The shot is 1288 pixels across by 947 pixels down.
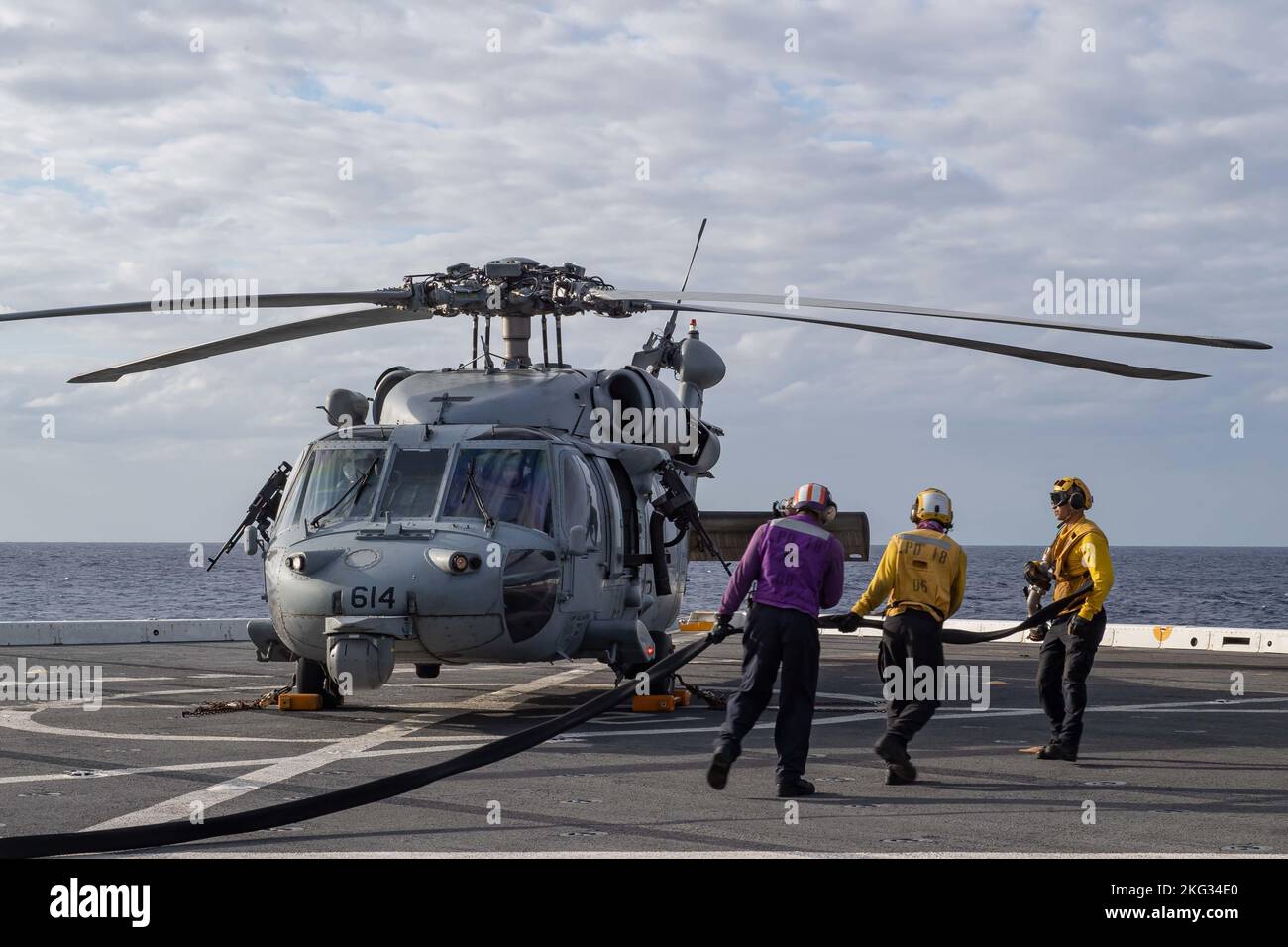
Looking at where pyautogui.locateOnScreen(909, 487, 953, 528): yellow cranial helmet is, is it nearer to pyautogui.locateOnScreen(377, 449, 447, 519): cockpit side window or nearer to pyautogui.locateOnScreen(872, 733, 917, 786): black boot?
pyautogui.locateOnScreen(872, 733, 917, 786): black boot

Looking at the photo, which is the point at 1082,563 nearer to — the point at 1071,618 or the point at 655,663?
the point at 1071,618

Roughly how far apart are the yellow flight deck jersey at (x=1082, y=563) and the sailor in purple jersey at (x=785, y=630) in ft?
7.57

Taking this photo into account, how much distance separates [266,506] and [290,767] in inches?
174

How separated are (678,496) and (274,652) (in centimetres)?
397

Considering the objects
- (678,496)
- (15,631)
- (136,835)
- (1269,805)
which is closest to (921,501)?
(1269,805)

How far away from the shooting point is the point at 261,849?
7.08 metres

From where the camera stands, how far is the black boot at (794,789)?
8992 millimetres

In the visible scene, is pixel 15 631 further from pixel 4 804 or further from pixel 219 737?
pixel 4 804

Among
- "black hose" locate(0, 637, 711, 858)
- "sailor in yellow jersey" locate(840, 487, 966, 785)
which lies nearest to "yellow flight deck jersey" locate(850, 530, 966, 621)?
"sailor in yellow jersey" locate(840, 487, 966, 785)

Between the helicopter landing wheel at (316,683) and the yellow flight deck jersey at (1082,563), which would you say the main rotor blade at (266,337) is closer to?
the helicopter landing wheel at (316,683)

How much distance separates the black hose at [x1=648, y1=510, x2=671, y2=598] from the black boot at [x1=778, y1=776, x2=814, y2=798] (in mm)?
5362

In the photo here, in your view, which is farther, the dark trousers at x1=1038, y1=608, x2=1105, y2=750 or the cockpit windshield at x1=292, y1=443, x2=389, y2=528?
the cockpit windshield at x1=292, y1=443, x2=389, y2=528

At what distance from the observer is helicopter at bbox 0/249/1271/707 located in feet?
38.0

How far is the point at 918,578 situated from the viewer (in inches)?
383
